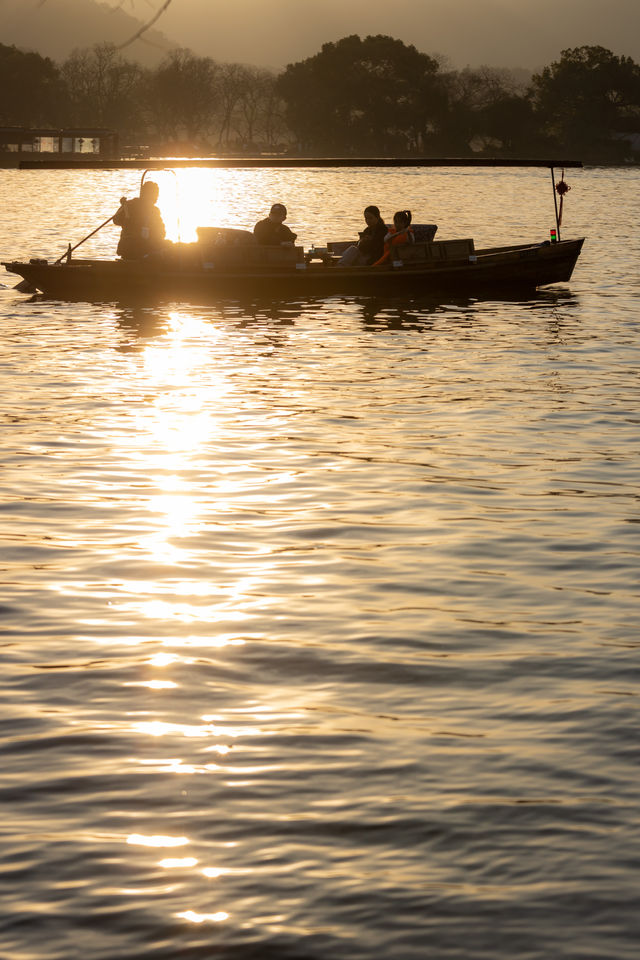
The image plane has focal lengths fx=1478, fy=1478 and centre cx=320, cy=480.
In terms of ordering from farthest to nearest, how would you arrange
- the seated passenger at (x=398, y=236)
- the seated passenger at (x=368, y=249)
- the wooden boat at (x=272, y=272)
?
the seated passenger at (x=368, y=249) < the seated passenger at (x=398, y=236) < the wooden boat at (x=272, y=272)

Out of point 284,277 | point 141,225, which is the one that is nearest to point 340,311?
point 284,277

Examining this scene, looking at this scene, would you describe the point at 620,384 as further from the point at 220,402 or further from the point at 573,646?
the point at 573,646

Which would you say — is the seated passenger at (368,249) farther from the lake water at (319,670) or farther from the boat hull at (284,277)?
the lake water at (319,670)

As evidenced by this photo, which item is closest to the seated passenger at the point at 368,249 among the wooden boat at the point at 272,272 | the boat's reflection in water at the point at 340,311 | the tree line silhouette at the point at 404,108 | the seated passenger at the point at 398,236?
the seated passenger at the point at 398,236

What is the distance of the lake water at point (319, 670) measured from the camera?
4.96 m

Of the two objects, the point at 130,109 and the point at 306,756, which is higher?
the point at 130,109

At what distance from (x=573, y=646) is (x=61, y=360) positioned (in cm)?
1257

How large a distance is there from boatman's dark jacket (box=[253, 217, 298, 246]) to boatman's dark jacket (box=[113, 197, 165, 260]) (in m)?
1.71

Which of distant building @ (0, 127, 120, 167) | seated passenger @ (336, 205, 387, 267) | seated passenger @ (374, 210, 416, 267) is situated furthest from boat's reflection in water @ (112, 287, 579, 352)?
distant building @ (0, 127, 120, 167)

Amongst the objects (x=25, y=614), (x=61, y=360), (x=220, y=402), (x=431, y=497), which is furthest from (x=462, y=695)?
(x=61, y=360)

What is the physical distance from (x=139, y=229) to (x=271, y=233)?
7.43 ft

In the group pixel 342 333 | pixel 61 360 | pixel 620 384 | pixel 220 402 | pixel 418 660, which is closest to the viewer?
pixel 418 660

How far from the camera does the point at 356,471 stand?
12070 mm

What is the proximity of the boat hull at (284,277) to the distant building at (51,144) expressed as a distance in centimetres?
11040
